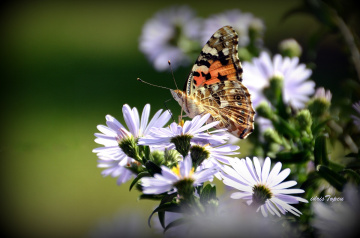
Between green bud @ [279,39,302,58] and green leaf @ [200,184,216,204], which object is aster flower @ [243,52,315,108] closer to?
green bud @ [279,39,302,58]

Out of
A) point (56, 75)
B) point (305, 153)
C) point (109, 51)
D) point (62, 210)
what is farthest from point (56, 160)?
point (305, 153)

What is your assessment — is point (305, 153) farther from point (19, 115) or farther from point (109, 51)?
point (109, 51)

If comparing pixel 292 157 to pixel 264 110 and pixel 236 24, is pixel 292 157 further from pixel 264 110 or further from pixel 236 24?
pixel 236 24

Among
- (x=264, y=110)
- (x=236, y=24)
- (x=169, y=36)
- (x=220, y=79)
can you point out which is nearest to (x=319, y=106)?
(x=264, y=110)

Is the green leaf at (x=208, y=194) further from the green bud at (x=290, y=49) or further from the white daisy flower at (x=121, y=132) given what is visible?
the green bud at (x=290, y=49)

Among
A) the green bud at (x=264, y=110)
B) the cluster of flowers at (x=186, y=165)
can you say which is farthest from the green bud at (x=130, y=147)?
the green bud at (x=264, y=110)

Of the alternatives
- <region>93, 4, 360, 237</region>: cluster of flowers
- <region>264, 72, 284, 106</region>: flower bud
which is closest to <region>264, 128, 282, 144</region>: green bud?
<region>93, 4, 360, 237</region>: cluster of flowers
